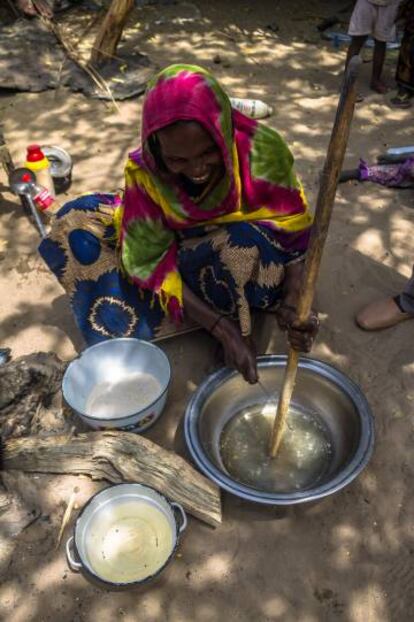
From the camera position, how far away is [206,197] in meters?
1.99

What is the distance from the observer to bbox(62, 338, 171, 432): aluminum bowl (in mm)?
2096

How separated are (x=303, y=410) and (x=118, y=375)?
0.78 metres

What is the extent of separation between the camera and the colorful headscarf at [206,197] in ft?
5.69

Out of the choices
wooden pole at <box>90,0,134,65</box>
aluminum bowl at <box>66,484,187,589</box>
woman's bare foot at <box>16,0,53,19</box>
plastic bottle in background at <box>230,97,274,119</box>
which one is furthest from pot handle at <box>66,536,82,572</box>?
woman's bare foot at <box>16,0,53,19</box>

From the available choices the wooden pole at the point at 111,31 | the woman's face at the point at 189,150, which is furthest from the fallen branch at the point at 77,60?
the woman's face at the point at 189,150

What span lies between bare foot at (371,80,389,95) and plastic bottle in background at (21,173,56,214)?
9.98ft

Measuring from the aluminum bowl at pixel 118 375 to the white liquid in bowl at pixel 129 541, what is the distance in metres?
0.33

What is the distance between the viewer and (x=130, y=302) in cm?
237

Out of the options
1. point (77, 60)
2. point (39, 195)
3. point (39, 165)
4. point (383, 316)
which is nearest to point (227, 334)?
point (383, 316)

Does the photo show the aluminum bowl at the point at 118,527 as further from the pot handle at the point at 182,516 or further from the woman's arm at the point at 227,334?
the woman's arm at the point at 227,334

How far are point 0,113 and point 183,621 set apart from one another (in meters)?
4.18

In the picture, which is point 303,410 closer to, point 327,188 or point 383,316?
point 383,316

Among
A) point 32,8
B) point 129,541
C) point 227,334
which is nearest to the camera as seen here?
point 129,541

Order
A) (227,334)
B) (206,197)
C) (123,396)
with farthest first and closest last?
(123,396) → (227,334) → (206,197)
